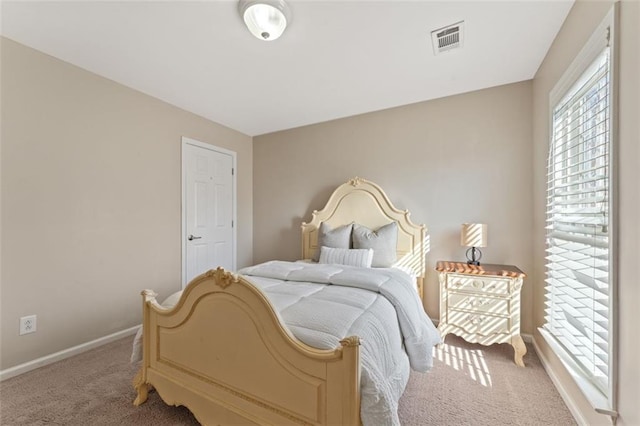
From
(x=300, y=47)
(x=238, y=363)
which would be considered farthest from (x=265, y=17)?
(x=238, y=363)

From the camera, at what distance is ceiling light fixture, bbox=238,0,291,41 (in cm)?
166

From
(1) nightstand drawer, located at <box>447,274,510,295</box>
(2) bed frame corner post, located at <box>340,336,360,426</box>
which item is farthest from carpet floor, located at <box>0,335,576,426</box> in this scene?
(2) bed frame corner post, located at <box>340,336,360,426</box>

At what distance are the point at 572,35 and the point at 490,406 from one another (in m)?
2.33

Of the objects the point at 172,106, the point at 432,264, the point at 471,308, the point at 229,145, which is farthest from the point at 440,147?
the point at 172,106

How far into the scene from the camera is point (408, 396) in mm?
1845

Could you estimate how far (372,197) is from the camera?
10.5ft

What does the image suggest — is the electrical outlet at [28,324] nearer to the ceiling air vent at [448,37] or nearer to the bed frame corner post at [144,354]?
the bed frame corner post at [144,354]

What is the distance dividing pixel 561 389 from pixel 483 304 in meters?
0.70

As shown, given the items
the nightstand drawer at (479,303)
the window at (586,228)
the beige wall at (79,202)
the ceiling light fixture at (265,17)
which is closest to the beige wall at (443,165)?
the nightstand drawer at (479,303)

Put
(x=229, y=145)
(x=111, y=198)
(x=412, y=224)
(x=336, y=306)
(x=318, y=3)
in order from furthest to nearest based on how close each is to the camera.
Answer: (x=229, y=145)
(x=412, y=224)
(x=111, y=198)
(x=318, y=3)
(x=336, y=306)

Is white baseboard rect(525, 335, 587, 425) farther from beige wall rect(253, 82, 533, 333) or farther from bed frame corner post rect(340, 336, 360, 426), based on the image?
bed frame corner post rect(340, 336, 360, 426)

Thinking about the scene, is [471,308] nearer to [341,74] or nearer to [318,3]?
[341,74]

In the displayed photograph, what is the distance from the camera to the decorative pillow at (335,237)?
3.03 metres

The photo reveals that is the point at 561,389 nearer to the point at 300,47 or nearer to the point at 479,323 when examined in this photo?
the point at 479,323
